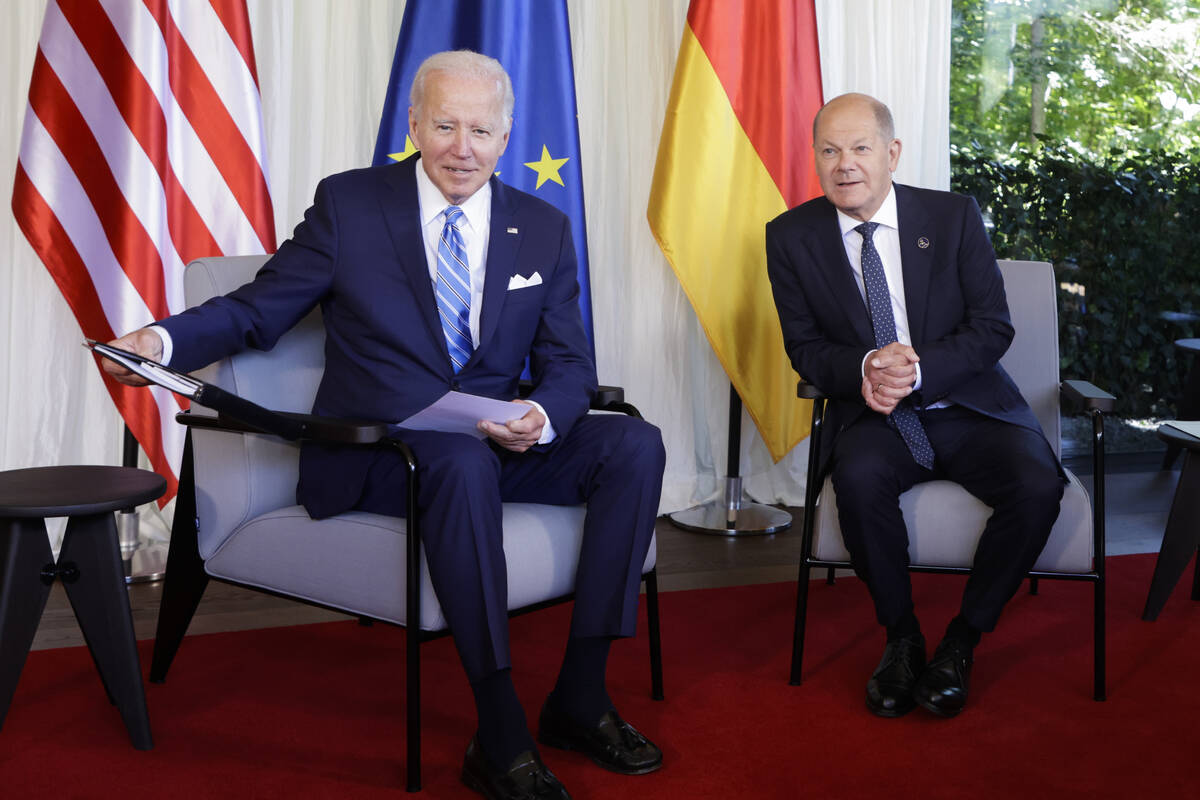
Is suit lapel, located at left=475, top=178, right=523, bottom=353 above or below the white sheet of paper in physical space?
above

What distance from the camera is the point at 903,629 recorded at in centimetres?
249

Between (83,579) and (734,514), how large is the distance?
2397 millimetres

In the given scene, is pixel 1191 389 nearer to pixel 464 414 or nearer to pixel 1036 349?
pixel 1036 349

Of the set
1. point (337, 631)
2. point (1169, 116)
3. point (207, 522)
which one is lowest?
point (337, 631)

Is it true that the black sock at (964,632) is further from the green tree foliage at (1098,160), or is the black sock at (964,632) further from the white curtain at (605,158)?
the green tree foliage at (1098,160)

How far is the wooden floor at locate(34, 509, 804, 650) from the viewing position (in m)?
2.85

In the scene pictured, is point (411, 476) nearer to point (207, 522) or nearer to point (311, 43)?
point (207, 522)

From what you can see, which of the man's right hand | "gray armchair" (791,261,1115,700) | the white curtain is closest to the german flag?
the white curtain

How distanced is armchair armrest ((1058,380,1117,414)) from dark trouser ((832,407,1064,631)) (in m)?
0.13

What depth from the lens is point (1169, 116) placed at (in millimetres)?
5090

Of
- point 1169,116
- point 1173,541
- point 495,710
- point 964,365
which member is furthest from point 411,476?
point 1169,116

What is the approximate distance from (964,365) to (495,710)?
1348mm

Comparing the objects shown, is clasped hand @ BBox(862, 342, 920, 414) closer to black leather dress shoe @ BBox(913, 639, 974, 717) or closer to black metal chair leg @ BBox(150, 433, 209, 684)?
black leather dress shoe @ BBox(913, 639, 974, 717)

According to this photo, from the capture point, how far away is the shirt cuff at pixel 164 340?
205 centimetres
